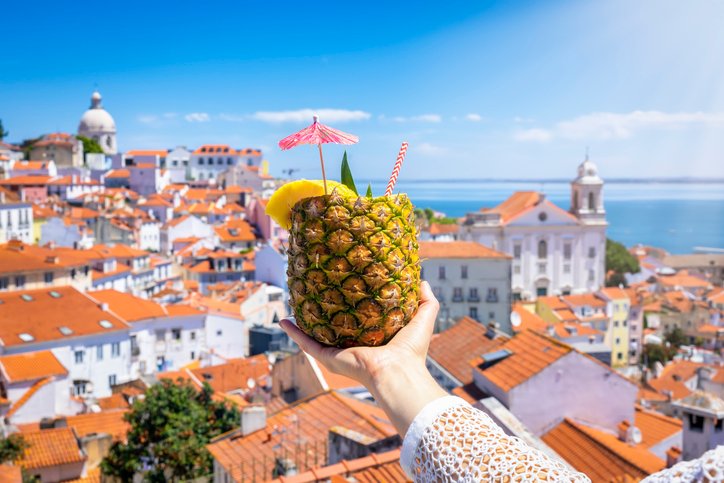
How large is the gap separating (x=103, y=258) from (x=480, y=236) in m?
17.6

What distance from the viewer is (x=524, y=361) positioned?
733cm

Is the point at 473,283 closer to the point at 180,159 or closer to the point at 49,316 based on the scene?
the point at 49,316

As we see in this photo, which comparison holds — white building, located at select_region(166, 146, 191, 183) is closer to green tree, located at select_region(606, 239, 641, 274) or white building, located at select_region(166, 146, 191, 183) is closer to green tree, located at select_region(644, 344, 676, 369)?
green tree, located at select_region(606, 239, 641, 274)

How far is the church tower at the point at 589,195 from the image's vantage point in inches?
1428

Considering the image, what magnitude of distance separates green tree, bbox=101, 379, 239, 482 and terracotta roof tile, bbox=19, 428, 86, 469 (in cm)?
89

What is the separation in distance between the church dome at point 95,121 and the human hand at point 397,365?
74819 millimetres

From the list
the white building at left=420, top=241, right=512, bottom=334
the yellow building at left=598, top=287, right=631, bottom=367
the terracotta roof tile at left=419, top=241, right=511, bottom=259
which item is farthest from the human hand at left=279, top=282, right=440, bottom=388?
the yellow building at left=598, top=287, right=631, bottom=367

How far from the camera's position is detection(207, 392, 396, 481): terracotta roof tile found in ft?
19.8

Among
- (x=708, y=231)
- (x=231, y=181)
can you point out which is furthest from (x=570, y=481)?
(x=708, y=231)

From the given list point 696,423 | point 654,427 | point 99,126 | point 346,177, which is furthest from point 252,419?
point 99,126

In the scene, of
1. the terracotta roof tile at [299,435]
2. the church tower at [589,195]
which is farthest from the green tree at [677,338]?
the terracotta roof tile at [299,435]

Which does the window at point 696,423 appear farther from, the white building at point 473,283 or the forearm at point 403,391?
the white building at point 473,283

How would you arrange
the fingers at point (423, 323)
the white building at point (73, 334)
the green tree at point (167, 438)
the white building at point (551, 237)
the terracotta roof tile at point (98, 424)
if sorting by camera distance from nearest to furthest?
the fingers at point (423, 323)
the green tree at point (167, 438)
the terracotta roof tile at point (98, 424)
the white building at point (73, 334)
the white building at point (551, 237)

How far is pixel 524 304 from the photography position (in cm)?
2962
